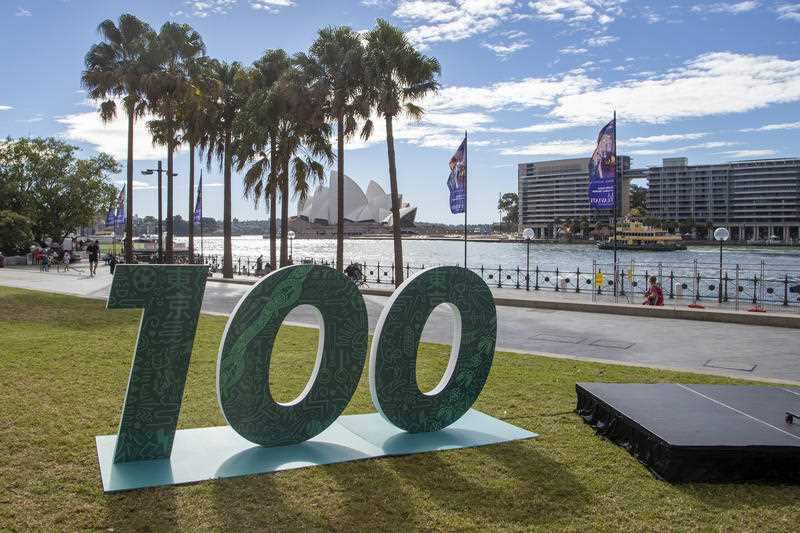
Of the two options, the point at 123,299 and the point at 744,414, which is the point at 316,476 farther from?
the point at 744,414

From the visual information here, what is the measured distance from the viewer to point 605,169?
72.1 ft

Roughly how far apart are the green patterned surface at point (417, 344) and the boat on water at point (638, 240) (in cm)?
11015

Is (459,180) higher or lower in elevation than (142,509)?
higher

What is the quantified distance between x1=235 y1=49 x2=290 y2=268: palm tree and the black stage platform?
86.7 ft

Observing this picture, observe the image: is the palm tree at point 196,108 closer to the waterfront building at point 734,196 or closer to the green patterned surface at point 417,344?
the green patterned surface at point 417,344

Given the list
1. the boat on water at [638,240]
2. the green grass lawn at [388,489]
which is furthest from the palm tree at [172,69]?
the boat on water at [638,240]

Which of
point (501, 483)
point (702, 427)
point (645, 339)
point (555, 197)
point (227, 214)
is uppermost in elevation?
point (555, 197)

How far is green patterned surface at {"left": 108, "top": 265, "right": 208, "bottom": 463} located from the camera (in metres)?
5.92

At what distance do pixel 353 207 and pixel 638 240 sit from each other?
67.1 meters

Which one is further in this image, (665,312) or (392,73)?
(392,73)

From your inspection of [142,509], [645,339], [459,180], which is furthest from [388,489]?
[459,180]

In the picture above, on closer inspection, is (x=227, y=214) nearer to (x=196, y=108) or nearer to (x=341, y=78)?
(x=196, y=108)

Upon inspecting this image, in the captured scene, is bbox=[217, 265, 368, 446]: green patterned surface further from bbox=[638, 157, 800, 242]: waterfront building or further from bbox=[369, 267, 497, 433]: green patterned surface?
bbox=[638, 157, 800, 242]: waterfront building

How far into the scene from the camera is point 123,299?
5.74 m
